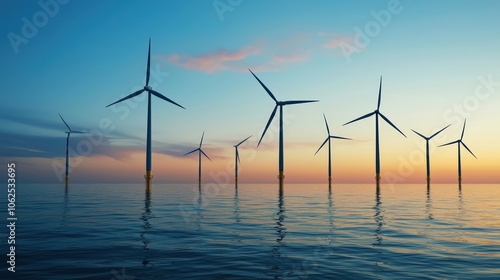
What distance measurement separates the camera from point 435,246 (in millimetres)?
22250

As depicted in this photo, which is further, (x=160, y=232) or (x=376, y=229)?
(x=376, y=229)

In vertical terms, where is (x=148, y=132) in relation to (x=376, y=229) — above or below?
above

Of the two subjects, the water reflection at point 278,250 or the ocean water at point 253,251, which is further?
the ocean water at point 253,251

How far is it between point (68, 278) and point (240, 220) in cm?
2179

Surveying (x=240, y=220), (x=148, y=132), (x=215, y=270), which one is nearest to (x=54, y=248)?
(x=215, y=270)

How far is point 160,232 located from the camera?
89.4 feet

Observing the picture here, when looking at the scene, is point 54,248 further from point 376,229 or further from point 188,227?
point 376,229

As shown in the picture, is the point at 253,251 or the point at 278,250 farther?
the point at 278,250

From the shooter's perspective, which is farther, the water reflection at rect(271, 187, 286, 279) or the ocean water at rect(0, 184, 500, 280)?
the ocean water at rect(0, 184, 500, 280)

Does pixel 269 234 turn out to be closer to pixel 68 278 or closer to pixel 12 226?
pixel 68 278

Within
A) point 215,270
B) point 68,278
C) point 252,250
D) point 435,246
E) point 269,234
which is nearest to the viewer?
point 68,278

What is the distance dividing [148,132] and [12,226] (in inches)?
→ 1763

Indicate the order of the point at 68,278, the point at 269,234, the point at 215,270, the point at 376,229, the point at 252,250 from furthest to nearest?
the point at 376,229
the point at 269,234
the point at 252,250
the point at 215,270
the point at 68,278

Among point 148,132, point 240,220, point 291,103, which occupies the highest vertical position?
point 291,103
